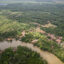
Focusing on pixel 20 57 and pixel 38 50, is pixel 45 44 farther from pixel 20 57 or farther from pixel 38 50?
pixel 20 57

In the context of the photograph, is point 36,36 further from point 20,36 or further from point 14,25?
point 14,25

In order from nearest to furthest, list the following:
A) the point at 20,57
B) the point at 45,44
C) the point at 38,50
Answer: the point at 20,57 < the point at 38,50 < the point at 45,44

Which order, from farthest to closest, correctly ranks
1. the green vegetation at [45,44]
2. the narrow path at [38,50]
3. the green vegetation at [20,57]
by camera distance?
the green vegetation at [45,44], the narrow path at [38,50], the green vegetation at [20,57]

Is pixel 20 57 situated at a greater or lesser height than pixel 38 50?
greater

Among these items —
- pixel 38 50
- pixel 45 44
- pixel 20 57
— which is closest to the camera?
pixel 20 57

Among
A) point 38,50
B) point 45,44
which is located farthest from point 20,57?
point 45,44

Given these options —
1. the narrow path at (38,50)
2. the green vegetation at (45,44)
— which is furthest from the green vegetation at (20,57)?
the green vegetation at (45,44)

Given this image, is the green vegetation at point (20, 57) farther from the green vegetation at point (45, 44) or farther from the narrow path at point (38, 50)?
the green vegetation at point (45, 44)

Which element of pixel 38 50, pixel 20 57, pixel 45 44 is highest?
pixel 20 57

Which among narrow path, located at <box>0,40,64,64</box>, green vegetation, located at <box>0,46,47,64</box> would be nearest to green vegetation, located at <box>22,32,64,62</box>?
narrow path, located at <box>0,40,64,64</box>
